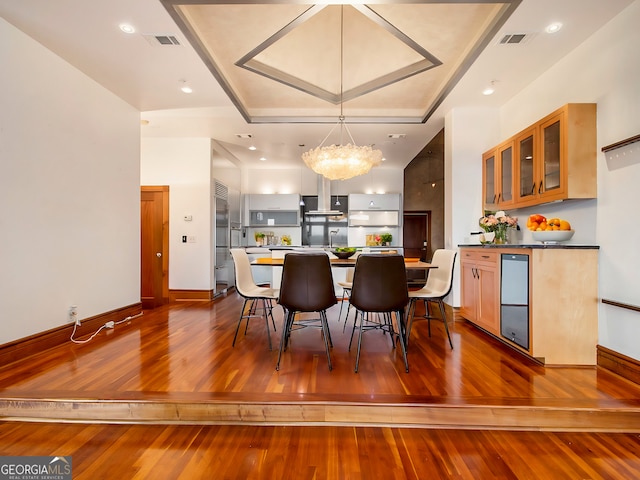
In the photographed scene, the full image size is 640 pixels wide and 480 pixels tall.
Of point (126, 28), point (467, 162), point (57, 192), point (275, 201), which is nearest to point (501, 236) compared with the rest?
point (467, 162)

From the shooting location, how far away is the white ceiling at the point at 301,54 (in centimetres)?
250

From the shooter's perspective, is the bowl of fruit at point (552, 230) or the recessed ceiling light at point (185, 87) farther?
the recessed ceiling light at point (185, 87)

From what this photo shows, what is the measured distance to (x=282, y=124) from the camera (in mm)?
4734

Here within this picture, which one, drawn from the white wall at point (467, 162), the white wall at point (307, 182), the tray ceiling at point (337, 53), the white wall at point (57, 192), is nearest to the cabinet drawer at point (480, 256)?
the white wall at point (467, 162)

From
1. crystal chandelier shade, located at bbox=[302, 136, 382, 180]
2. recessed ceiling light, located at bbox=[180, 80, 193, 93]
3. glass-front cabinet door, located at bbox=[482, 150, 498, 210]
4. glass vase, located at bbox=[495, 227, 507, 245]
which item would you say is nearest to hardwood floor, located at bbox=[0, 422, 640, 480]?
glass vase, located at bbox=[495, 227, 507, 245]

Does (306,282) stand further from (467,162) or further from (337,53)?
(467,162)

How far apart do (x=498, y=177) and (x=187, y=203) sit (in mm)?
4834

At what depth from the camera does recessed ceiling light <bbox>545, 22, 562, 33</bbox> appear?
2.58 meters

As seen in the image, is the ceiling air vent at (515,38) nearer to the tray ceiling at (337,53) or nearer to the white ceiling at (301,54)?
the white ceiling at (301,54)

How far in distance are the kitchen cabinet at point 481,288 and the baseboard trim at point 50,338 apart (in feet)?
14.4

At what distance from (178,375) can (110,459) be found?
765 millimetres

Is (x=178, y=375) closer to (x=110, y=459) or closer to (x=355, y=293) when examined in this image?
(x=110, y=459)

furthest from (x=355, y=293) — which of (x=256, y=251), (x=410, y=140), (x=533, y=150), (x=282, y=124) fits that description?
(x=256, y=251)

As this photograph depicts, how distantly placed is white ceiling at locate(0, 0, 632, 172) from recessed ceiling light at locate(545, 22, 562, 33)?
43 mm
